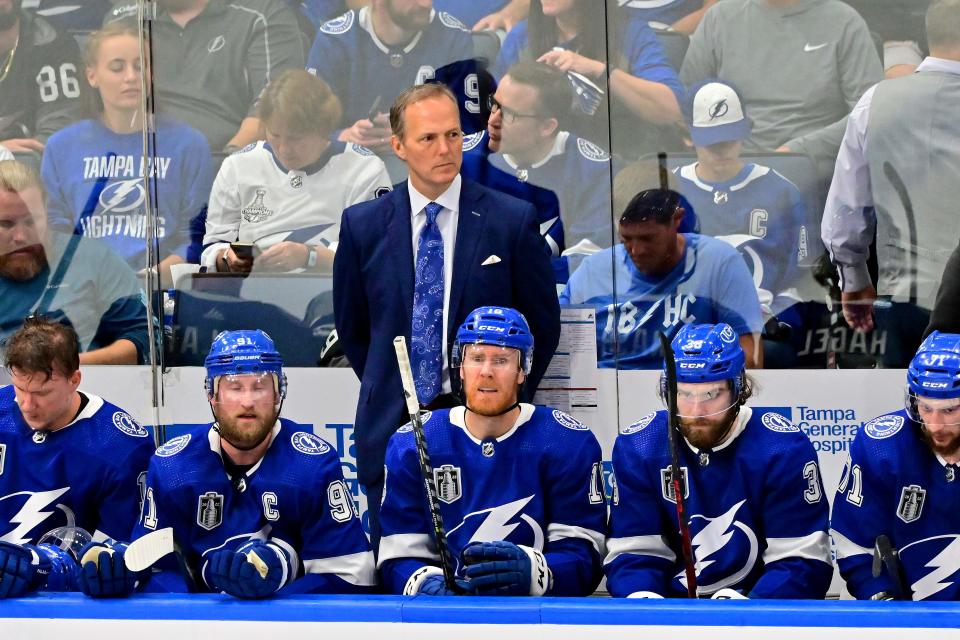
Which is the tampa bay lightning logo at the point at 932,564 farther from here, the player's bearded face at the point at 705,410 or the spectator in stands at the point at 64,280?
the spectator in stands at the point at 64,280

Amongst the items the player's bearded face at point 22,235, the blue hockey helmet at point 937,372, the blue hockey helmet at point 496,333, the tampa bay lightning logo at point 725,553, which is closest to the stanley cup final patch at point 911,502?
the blue hockey helmet at point 937,372

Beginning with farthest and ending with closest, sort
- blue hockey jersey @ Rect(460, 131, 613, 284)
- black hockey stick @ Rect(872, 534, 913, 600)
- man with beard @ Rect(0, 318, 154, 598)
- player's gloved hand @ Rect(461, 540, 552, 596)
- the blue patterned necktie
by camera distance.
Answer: blue hockey jersey @ Rect(460, 131, 613, 284)
the blue patterned necktie
man with beard @ Rect(0, 318, 154, 598)
black hockey stick @ Rect(872, 534, 913, 600)
player's gloved hand @ Rect(461, 540, 552, 596)

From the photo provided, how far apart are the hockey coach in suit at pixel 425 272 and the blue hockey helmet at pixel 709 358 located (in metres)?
0.75

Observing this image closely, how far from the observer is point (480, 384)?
3680mm

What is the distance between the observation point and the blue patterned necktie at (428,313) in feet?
13.8

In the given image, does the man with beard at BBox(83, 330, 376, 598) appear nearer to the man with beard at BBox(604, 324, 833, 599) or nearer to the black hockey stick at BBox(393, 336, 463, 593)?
the black hockey stick at BBox(393, 336, 463, 593)

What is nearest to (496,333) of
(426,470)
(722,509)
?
(426,470)

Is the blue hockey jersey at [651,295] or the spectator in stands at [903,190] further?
the blue hockey jersey at [651,295]

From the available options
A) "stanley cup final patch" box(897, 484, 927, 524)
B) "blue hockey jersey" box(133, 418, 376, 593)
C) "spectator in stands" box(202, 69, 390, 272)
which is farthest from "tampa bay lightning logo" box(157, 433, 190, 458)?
"stanley cup final patch" box(897, 484, 927, 524)

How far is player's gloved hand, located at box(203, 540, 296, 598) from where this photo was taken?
9.50ft

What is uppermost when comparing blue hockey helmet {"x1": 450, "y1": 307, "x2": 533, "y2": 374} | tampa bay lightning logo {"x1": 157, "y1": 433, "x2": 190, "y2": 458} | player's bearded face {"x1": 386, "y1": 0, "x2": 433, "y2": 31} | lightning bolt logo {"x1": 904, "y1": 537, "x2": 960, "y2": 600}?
player's bearded face {"x1": 386, "y1": 0, "x2": 433, "y2": 31}

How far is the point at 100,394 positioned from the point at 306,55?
141 centimetres

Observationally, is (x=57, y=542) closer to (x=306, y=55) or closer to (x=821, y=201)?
(x=306, y=55)

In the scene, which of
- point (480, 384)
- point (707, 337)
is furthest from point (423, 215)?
point (707, 337)
